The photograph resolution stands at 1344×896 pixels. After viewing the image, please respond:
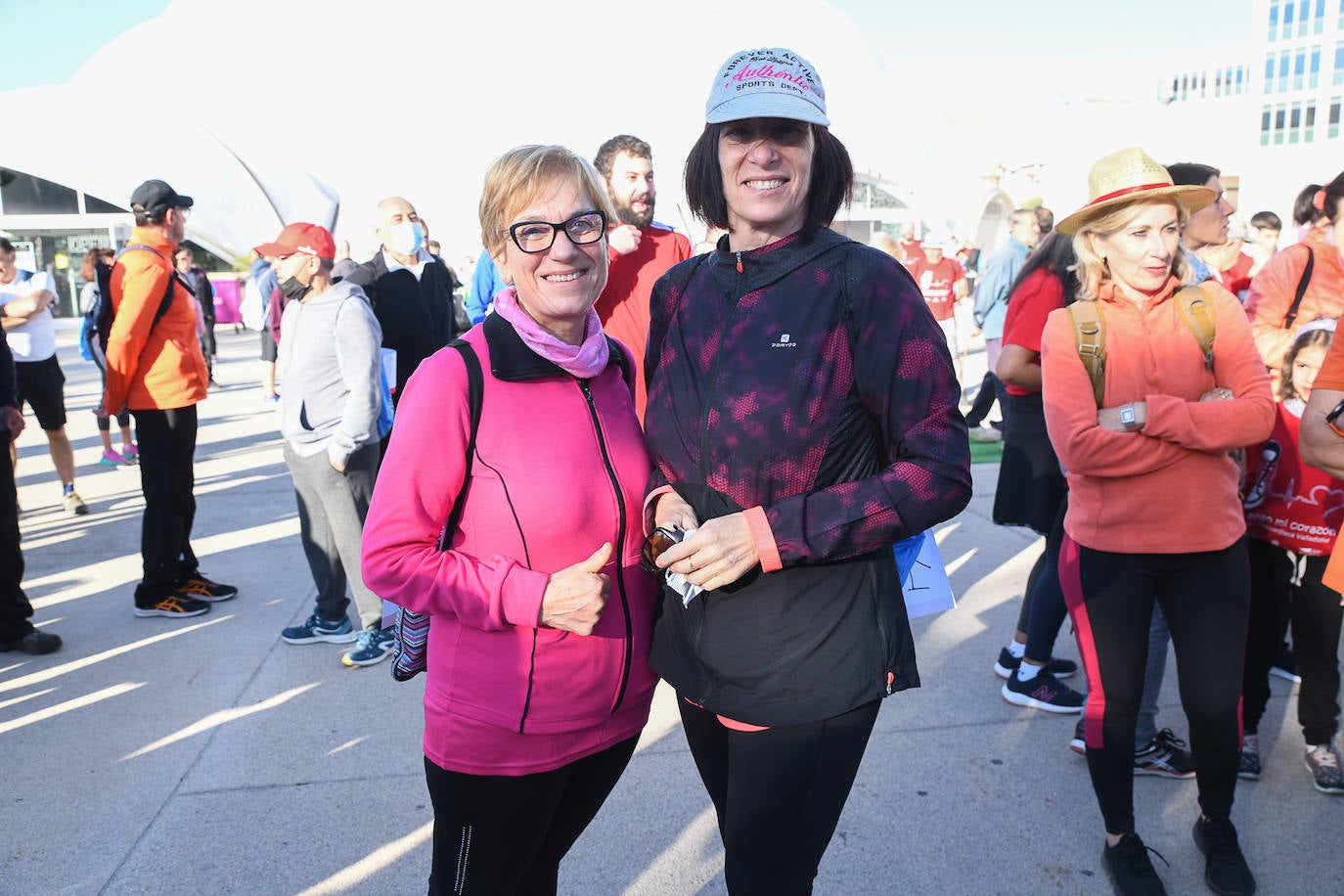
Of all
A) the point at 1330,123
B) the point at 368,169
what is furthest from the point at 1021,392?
the point at 1330,123

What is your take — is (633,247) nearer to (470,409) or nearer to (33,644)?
(470,409)

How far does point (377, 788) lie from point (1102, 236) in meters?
3.06

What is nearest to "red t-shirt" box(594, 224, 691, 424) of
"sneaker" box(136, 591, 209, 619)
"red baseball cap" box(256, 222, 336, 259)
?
"red baseball cap" box(256, 222, 336, 259)

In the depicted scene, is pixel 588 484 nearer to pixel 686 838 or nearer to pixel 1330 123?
pixel 686 838

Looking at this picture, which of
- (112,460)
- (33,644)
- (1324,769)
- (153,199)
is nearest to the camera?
(1324,769)

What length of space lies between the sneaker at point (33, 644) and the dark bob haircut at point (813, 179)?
174 inches

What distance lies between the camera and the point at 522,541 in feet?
5.74

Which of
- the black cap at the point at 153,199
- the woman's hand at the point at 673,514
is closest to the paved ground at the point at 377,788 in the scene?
the woman's hand at the point at 673,514

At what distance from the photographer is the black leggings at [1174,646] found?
8.61 feet

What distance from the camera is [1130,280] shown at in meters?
2.65

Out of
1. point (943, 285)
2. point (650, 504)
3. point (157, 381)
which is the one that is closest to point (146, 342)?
point (157, 381)

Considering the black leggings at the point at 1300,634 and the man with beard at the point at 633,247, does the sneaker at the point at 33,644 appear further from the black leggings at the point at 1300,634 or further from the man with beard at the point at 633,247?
the black leggings at the point at 1300,634

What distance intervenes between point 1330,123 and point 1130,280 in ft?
328

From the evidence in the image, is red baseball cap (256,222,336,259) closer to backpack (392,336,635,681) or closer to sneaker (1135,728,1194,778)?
backpack (392,336,635,681)
